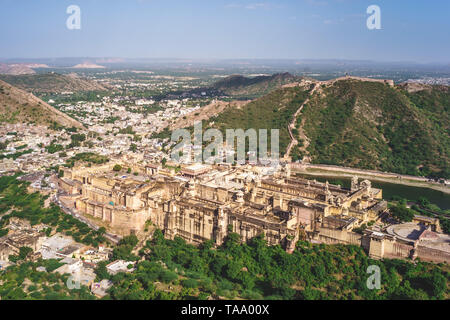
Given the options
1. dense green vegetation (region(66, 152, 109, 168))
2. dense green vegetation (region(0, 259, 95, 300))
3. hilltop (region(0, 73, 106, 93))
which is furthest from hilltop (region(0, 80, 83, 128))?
hilltop (region(0, 73, 106, 93))

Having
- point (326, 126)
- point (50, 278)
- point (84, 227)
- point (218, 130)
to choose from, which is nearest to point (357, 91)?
point (326, 126)

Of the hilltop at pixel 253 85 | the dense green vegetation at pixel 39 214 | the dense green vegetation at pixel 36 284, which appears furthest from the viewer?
the hilltop at pixel 253 85

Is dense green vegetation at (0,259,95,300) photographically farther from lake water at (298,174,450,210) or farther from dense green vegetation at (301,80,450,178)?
dense green vegetation at (301,80,450,178)

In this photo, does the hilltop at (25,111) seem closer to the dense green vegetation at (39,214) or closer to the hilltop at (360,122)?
the hilltop at (360,122)

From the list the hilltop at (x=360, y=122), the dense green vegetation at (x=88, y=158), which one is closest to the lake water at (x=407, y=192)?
the hilltop at (x=360, y=122)

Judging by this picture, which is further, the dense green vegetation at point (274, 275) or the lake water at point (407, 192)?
the lake water at point (407, 192)

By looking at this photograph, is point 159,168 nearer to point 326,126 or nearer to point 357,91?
point 326,126
